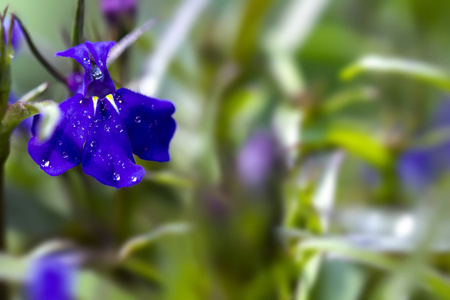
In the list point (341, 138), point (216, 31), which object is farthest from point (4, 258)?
point (216, 31)

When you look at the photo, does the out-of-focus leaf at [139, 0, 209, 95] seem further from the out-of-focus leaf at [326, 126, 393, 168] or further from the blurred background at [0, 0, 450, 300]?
the out-of-focus leaf at [326, 126, 393, 168]

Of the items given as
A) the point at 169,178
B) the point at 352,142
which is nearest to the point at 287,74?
the point at 352,142

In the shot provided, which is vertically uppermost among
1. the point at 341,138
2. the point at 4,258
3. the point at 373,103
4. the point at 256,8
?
the point at 256,8

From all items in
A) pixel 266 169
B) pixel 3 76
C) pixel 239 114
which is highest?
pixel 239 114

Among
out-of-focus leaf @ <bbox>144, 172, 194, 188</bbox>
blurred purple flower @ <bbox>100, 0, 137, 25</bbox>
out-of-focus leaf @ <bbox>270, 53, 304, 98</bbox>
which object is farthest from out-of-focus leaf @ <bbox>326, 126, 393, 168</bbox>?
blurred purple flower @ <bbox>100, 0, 137, 25</bbox>

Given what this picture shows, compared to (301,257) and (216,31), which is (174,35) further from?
(301,257)

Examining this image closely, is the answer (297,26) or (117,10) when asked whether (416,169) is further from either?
(117,10)
